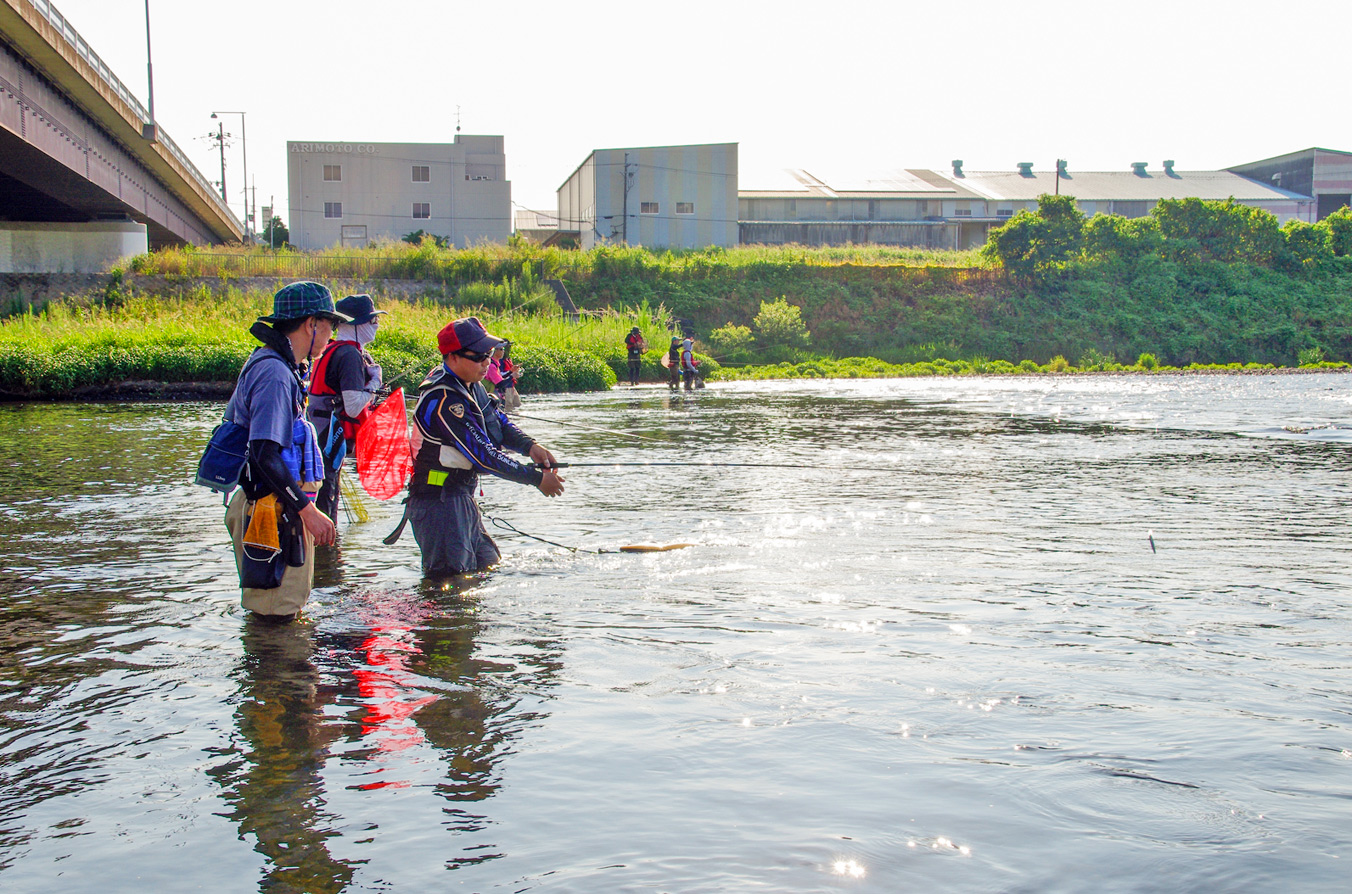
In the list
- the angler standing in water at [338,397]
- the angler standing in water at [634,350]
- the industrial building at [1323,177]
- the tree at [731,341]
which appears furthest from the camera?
the industrial building at [1323,177]

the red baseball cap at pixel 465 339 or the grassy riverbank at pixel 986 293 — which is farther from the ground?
the grassy riverbank at pixel 986 293

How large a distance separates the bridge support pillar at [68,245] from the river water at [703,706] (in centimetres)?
3325

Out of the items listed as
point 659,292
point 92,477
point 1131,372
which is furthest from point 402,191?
point 92,477

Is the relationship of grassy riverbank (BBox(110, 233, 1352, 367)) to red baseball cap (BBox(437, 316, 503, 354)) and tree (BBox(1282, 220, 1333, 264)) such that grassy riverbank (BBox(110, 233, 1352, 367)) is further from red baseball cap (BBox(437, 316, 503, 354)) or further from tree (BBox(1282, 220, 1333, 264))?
red baseball cap (BBox(437, 316, 503, 354))

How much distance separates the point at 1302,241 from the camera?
2208 inches

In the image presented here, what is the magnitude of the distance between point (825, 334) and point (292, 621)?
44.9 m

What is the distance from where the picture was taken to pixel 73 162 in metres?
27.4

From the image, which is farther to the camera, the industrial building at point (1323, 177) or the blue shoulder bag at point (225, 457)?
the industrial building at point (1323, 177)

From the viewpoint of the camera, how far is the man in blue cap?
4840mm

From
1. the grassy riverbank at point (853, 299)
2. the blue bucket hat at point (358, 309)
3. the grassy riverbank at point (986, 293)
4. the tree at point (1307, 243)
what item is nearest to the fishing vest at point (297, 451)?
the blue bucket hat at point (358, 309)

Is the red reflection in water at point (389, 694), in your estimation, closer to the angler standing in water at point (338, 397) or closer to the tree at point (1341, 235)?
the angler standing in water at point (338, 397)

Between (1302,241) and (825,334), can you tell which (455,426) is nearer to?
(825,334)

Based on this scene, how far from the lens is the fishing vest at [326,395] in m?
7.32

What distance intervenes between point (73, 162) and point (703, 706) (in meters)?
28.7
